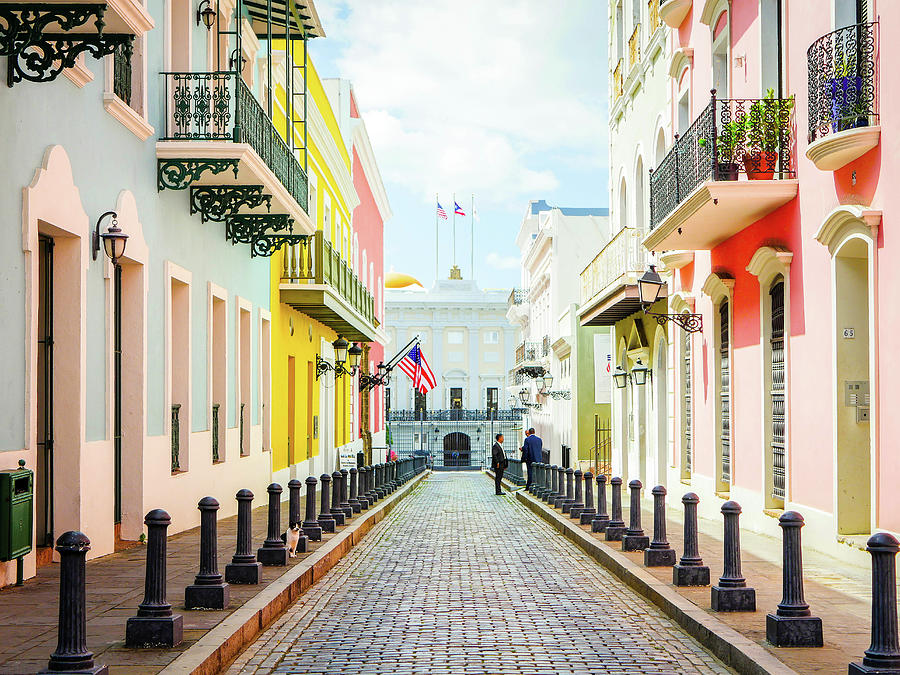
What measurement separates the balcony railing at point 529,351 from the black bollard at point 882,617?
47.3 meters

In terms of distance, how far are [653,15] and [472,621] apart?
15632 mm

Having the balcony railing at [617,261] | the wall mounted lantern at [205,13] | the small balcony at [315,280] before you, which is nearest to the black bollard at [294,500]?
the wall mounted lantern at [205,13]

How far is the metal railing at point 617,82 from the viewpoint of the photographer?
25.5 meters

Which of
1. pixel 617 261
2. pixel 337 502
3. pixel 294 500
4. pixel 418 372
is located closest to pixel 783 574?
pixel 294 500

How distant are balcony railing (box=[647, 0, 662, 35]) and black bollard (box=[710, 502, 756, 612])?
47.3 feet

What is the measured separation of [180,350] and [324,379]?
617 inches

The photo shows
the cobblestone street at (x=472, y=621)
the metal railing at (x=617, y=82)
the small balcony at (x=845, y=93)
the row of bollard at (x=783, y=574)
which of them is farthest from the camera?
the metal railing at (x=617, y=82)

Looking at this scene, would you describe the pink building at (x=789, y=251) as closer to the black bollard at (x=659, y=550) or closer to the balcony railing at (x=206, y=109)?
the black bollard at (x=659, y=550)

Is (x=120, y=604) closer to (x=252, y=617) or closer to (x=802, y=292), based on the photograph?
(x=252, y=617)

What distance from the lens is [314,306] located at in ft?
80.3

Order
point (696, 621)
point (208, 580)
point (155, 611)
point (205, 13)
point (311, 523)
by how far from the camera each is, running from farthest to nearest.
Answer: point (205, 13) < point (311, 523) < point (208, 580) < point (696, 621) < point (155, 611)

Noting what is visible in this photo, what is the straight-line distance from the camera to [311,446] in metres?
27.9

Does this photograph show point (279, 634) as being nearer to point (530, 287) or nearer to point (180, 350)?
point (180, 350)

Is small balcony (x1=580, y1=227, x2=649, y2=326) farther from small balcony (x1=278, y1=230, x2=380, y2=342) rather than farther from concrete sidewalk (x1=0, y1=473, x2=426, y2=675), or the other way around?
concrete sidewalk (x1=0, y1=473, x2=426, y2=675)
